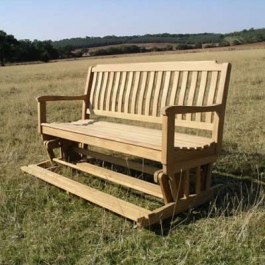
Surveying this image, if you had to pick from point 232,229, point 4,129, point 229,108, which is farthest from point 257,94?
point 232,229

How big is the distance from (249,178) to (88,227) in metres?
1.96

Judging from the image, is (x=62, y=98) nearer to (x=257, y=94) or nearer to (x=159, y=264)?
(x=159, y=264)

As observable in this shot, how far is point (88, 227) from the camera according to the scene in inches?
142

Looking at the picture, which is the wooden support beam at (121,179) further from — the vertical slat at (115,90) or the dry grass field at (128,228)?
the vertical slat at (115,90)

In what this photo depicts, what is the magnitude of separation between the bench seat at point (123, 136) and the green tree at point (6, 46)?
70.3 metres

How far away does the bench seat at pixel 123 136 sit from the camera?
369cm

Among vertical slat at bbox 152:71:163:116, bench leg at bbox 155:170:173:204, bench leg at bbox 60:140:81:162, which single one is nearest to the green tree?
bench leg at bbox 60:140:81:162

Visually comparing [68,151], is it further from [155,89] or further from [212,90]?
[212,90]

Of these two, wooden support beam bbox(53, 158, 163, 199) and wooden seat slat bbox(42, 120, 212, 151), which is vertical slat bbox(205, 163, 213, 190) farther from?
wooden support beam bbox(53, 158, 163, 199)

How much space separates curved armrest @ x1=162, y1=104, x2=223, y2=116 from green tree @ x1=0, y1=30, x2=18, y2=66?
7163cm

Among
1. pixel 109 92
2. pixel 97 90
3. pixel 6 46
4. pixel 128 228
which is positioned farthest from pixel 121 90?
pixel 6 46

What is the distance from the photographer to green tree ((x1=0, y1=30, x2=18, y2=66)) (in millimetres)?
71562

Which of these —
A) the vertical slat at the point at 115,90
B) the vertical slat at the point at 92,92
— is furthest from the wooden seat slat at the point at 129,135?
the vertical slat at the point at 92,92

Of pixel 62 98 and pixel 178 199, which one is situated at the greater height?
pixel 62 98
